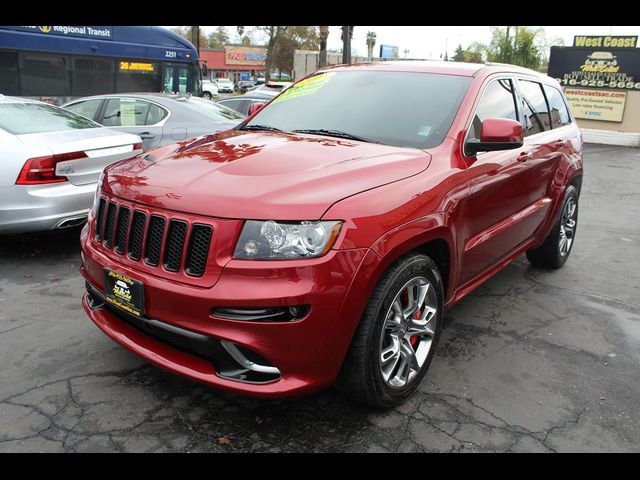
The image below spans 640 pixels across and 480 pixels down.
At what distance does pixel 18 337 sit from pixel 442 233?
2.78 m

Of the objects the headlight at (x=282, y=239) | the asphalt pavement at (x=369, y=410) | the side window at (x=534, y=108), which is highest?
the side window at (x=534, y=108)

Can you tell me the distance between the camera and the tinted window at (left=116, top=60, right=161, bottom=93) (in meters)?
13.6

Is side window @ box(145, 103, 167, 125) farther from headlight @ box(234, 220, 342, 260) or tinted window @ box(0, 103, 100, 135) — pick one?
headlight @ box(234, 220, 342, 260)

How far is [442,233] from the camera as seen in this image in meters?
3.00

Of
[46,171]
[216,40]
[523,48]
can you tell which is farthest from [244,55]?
[46,171]

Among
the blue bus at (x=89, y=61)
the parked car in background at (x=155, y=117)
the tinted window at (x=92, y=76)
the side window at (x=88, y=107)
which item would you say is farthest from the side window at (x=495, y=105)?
the tinted window at (x=92, y=76)

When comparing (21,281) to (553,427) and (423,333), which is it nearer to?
(423,333)

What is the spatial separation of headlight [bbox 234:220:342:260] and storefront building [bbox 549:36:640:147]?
18447 millimetres

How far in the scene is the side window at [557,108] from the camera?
4996 millimetres

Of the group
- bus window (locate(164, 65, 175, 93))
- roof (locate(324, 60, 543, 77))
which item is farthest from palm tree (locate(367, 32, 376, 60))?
roof (locate(324, 60, 543, 77))

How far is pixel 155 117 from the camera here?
297 inches

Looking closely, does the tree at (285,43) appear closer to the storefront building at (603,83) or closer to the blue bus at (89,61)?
the storefront building at (603,83)

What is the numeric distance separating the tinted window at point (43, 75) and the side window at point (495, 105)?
11.0 m
